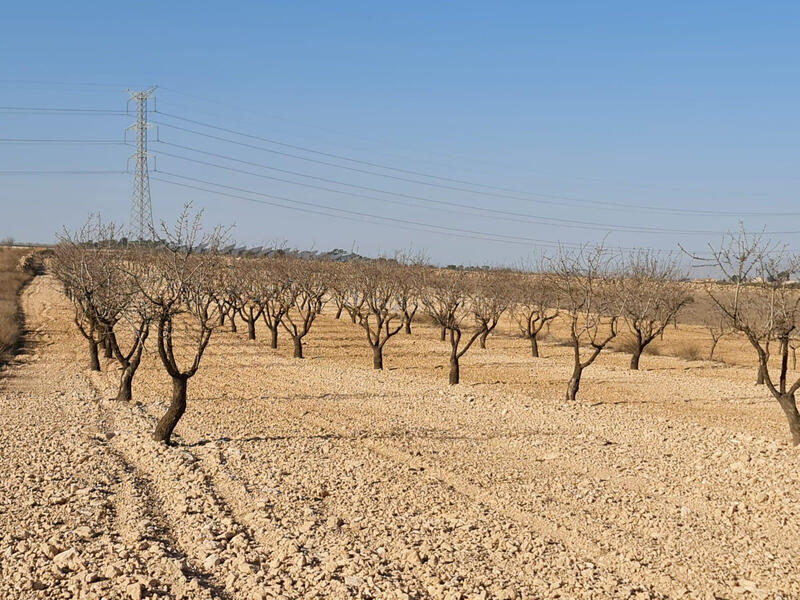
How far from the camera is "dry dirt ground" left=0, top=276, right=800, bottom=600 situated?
7977 millimetres

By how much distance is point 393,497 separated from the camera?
36.0 ft

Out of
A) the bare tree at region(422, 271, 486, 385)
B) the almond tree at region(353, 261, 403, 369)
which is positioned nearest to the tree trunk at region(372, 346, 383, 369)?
the bare tree at region(422, 271, 486, 385)

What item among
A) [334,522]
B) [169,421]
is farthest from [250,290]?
[334,522]

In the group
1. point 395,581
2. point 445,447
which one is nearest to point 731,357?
point 445,447

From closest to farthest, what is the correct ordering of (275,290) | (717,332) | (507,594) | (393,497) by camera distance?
(507,594) < (393,497) < (275,290) < (717,332)

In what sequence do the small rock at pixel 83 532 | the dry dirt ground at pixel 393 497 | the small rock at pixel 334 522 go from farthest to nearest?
1. the small rock at pixel 334 522
2. the small rock at pixel 83 532
3. the dry dirt ground at pixel 393 497

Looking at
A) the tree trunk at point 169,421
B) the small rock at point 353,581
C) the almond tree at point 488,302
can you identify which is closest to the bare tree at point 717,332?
the almond tree at point 488,302

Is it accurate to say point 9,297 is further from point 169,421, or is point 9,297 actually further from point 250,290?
point 169,421

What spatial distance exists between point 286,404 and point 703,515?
11829mm

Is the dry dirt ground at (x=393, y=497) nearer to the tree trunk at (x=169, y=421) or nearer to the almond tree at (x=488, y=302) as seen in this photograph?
the tree trunk at (x=169, y=421)

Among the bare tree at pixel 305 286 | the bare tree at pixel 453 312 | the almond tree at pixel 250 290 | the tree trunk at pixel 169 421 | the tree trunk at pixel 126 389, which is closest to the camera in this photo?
the tree trunk at pixel 169 421

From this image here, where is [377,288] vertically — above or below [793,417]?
above

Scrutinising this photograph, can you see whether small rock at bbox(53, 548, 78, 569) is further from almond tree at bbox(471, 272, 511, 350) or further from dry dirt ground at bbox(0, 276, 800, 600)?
almond tree at bbox(471, 272, 511, 350)

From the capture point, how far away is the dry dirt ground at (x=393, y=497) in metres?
7.98
